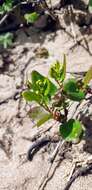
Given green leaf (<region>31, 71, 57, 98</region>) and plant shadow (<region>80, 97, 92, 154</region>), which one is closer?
green leaf (<region>31, 71, 57, 98</region>)

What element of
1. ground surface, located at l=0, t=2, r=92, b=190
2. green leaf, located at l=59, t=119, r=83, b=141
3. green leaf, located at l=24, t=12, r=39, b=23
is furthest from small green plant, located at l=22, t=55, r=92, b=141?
green leaf, located at l=24, t=12, r=39, b=23

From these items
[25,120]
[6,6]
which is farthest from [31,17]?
[25,120]

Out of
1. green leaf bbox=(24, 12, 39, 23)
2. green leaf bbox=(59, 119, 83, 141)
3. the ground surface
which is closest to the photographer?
green leaf bbox=(59, 119, 83, 141)

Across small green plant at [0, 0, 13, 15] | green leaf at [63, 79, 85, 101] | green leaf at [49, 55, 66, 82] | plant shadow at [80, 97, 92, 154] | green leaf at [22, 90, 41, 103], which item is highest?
small green plant at [0, 0, 13, 15]

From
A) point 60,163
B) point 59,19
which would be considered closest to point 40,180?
point 60,163

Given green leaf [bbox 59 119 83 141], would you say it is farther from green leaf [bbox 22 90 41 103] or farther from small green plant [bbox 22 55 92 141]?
green leaf [bbox 22 90 41 103]

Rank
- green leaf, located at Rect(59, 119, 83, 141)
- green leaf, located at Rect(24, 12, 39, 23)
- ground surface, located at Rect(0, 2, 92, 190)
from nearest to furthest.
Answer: green leaf, located at Rect(59, 119, 83, 141) < ground surface, located at Rect(0, 2, 92, 190) < green leaf, located at Rect(24, 12, 39, 23)

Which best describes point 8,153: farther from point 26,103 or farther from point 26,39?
point 26,39

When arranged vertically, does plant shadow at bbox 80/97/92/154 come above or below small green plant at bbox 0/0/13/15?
below
